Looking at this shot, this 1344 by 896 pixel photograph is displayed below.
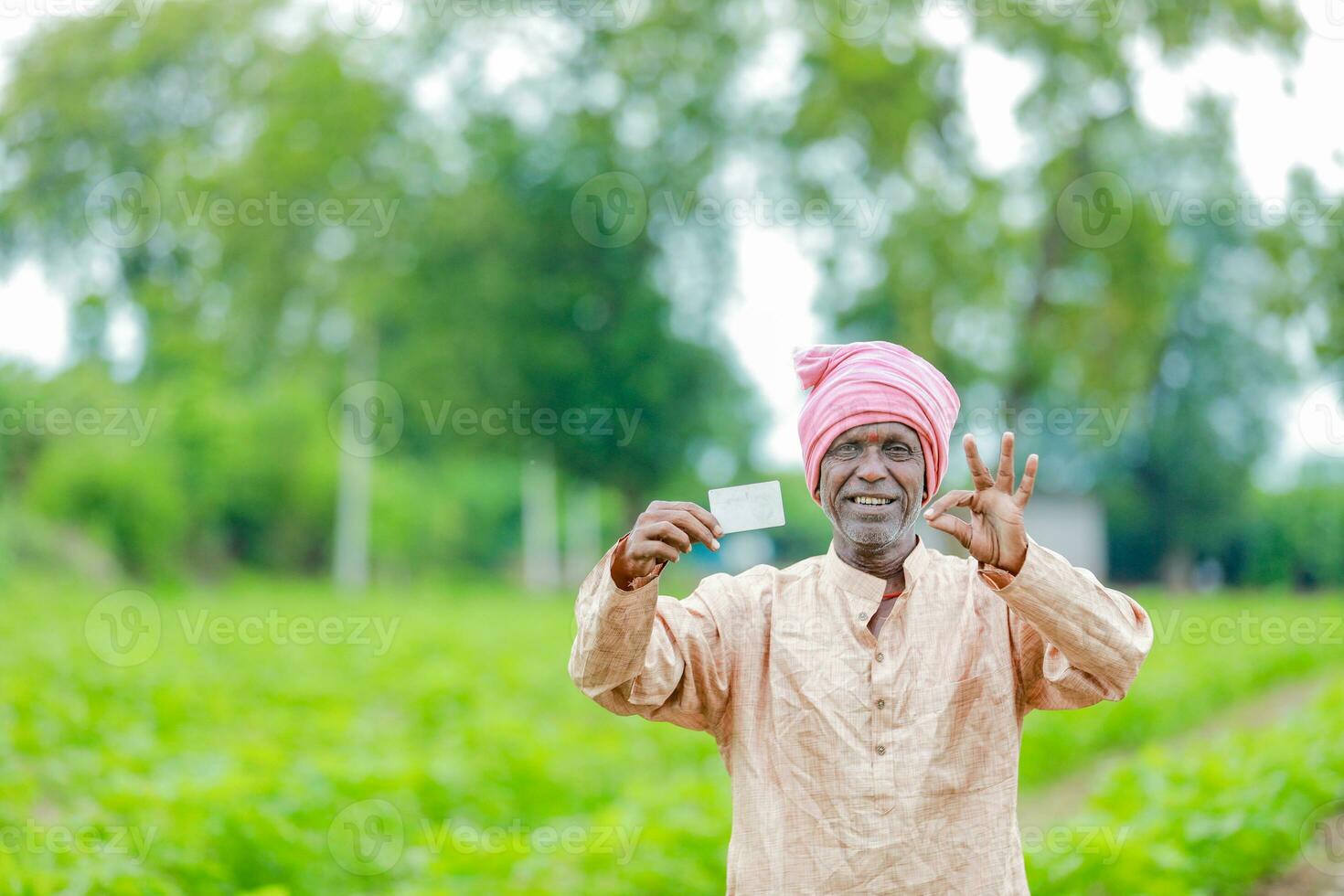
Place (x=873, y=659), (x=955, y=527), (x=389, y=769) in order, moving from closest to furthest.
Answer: (x=955, y=527), (x=873, y=659), (x=389, y=769)

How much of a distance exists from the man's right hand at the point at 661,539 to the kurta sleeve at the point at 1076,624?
1.62 feet

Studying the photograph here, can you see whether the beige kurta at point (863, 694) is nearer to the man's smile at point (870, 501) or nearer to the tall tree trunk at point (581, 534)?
the man's smile at point (870, 501)

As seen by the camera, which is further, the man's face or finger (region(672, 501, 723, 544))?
the man's face

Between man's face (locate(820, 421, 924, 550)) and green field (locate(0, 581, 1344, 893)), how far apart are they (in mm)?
2829

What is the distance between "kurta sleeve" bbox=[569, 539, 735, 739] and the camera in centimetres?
227

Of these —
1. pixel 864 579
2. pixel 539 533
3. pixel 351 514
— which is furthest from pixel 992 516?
pixel 539 533

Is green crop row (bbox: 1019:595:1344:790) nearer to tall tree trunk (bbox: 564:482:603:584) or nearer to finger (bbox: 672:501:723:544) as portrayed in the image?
finger (bbox: 672:501:723:544)

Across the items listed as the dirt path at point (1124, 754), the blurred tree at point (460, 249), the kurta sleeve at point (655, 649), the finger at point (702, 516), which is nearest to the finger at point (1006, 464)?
the finger at point (702, 516)

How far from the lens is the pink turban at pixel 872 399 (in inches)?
94.2

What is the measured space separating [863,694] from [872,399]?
0.54 metres

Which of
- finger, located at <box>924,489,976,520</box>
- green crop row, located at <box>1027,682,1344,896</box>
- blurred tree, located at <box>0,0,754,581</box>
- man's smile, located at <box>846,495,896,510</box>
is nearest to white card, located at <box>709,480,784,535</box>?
man's smile, located at <box>846,495,896,510</box>

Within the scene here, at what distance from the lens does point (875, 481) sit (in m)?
2.38

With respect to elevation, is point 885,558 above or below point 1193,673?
below

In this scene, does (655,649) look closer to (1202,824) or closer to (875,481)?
(875,481)
